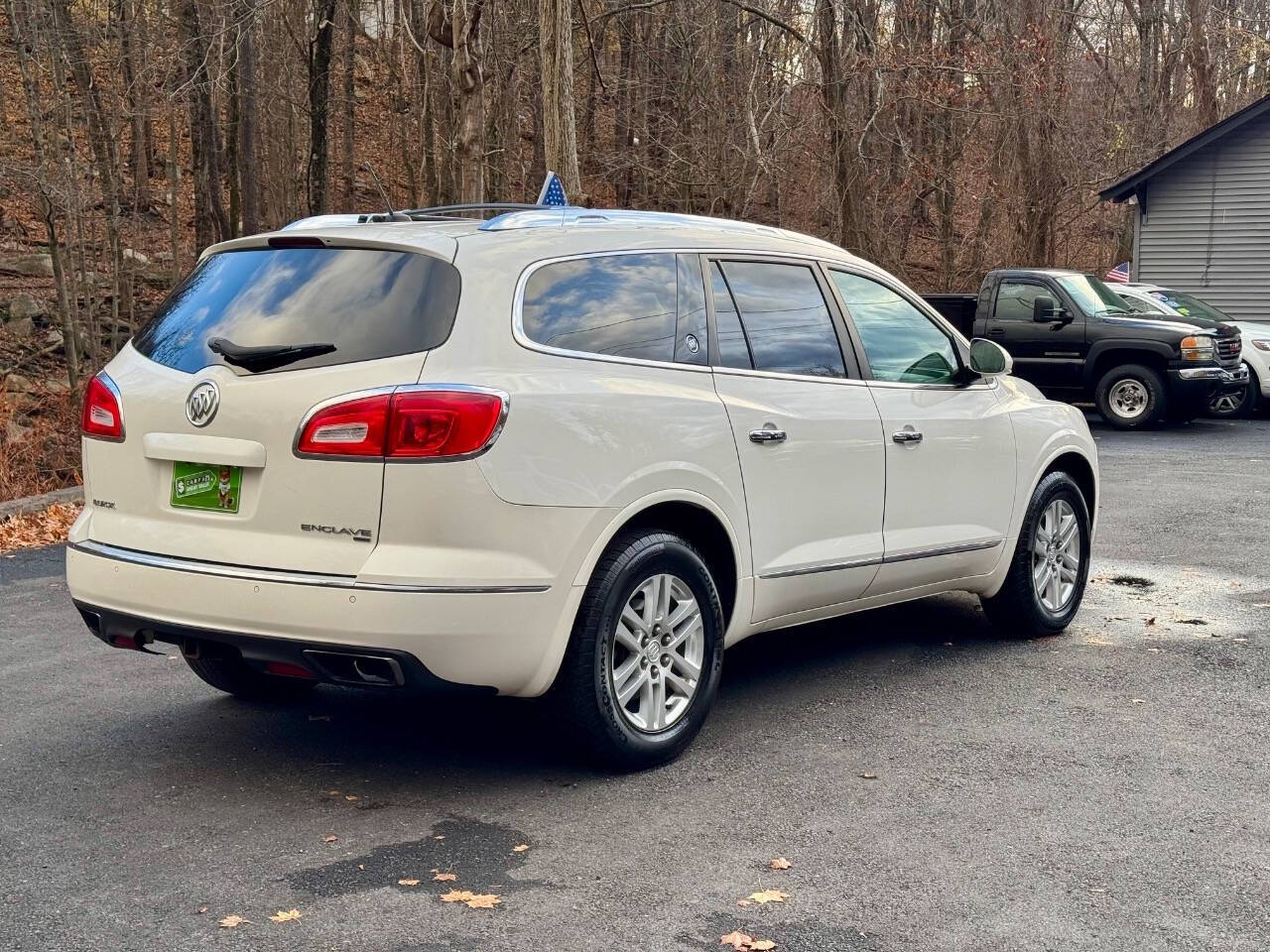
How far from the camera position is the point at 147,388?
4762mm

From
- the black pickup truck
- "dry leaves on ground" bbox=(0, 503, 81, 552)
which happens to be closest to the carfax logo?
"dry leaves on ground" bbox=(0, 503, 81, 552)

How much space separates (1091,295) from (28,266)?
1480cm

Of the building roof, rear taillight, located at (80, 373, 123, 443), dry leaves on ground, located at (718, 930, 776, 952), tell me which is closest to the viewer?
dry leaves on ground, located at (718, 930, 776, 952)

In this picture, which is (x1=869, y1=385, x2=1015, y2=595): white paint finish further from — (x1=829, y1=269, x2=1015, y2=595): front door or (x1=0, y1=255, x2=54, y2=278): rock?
(x1=0, y1=255, x2=54, y2=278): rock

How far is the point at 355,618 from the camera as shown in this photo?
4.25 meters

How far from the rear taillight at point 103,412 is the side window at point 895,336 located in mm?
2850

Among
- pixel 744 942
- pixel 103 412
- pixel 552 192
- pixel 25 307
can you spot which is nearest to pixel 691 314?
pixel 103 412

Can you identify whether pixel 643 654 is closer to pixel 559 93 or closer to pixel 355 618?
pixel 355 618

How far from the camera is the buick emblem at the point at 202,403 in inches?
179

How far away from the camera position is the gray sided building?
27.0 metres

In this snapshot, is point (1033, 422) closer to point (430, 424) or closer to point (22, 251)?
point (430, 424)

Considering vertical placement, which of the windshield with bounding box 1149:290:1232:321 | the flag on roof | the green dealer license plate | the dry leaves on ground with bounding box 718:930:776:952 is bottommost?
the dry leaves on ground with bounding box 718:930:776:952

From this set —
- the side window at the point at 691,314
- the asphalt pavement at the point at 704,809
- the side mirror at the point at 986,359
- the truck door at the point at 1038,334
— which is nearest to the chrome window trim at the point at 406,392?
the side window at the point at 691,314

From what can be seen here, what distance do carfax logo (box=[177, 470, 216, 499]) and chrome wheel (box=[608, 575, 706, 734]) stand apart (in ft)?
4.47
